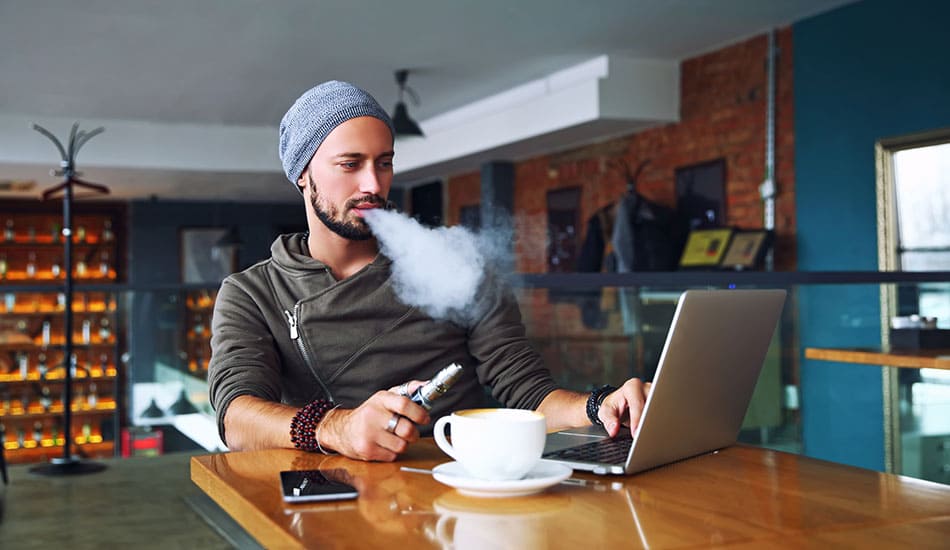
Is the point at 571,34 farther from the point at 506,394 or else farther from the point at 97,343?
the point at 506,394

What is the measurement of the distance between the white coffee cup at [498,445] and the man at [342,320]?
530 mm

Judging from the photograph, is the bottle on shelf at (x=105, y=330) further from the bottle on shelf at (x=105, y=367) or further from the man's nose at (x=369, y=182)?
the man's nose at (x=369, y=182)

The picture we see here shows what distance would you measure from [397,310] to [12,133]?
866 centimetres

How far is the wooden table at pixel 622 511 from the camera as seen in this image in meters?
0.89

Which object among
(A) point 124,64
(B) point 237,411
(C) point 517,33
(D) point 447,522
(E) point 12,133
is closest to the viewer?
(D) point 447,522

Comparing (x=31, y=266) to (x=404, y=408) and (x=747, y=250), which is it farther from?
(x=404, y=408)

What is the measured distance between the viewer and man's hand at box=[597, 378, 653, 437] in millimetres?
1353

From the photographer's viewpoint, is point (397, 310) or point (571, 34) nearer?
point (397, 310)

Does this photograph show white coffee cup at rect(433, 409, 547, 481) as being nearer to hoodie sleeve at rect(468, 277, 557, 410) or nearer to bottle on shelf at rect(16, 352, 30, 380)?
hoodie sleeve at rect(468, 277, 557, 410)

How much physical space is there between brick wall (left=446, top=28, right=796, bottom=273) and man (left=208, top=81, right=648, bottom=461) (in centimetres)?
497

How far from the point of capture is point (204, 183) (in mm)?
11500

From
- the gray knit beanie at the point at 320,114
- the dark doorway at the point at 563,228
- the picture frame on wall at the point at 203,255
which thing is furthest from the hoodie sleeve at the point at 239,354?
the picture frame on wall at the point at 203,255

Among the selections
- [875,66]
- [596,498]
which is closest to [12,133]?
[875,66]

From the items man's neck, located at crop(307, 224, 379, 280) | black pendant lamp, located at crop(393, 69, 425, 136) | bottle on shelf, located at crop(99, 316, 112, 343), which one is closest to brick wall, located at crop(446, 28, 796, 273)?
black pendant lamp, located at crop(393, 69, 425, 136)
